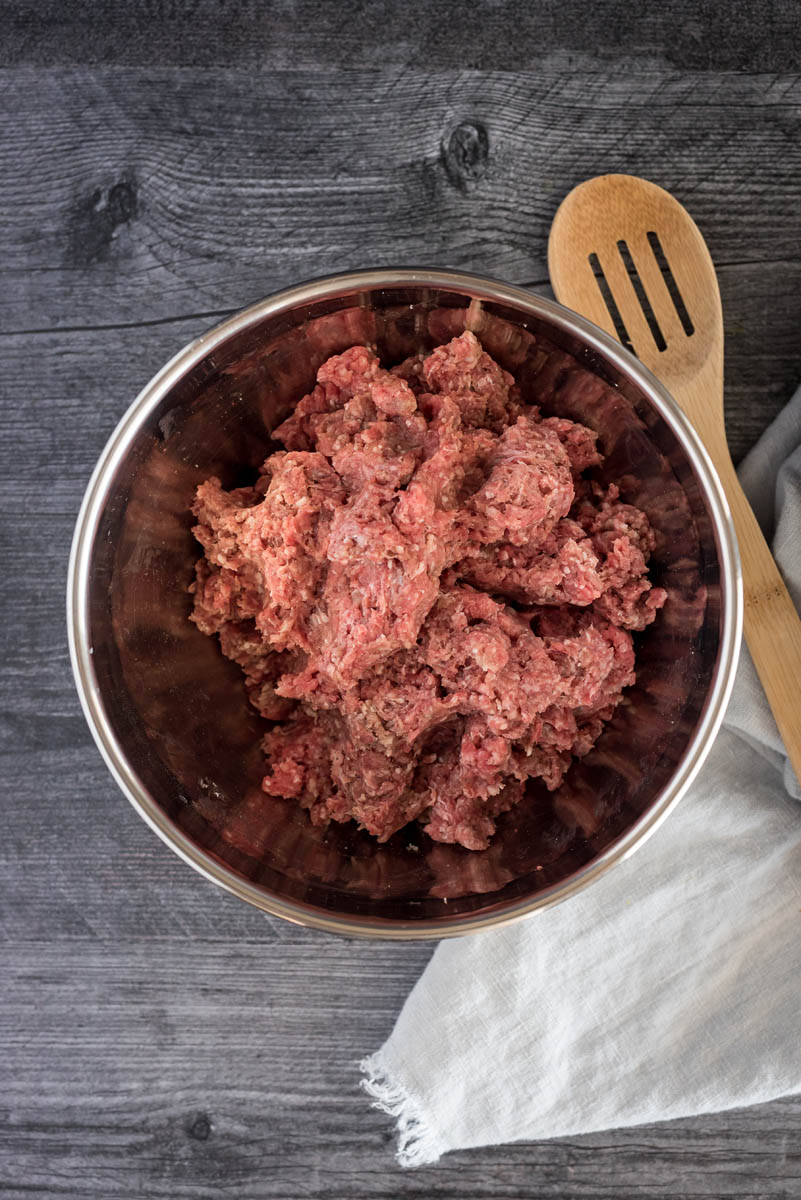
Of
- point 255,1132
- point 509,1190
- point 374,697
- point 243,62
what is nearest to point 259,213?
point 243,62

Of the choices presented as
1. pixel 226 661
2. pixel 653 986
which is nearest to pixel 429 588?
pixel 226 661

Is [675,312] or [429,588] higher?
[675,312]

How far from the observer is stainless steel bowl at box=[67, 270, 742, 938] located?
1607 millimetres

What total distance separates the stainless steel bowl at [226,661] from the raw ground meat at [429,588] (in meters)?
0.06

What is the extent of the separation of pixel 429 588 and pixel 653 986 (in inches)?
49.5

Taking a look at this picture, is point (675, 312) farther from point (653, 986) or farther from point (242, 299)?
point (653, 986)

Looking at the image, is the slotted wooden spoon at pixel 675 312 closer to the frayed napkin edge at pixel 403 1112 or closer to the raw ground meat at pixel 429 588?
the raw ground meat at pixel 429 588

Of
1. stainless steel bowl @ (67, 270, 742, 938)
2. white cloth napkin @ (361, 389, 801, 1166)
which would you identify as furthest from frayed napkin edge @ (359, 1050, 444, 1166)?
stainless steel bowl @ (67, 270, 742, 938)

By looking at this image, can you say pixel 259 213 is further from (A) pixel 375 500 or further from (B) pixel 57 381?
(A) pixel 375 500

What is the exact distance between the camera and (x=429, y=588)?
1.52 meters

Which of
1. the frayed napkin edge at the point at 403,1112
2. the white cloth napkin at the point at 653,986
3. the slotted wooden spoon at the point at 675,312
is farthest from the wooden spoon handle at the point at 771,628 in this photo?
the frayed napkin edge at the point at 403,1112

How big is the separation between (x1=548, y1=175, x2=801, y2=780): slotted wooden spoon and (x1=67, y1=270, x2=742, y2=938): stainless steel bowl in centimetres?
34

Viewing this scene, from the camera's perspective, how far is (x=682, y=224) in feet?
6.64

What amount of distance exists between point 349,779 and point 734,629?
0.80 m
